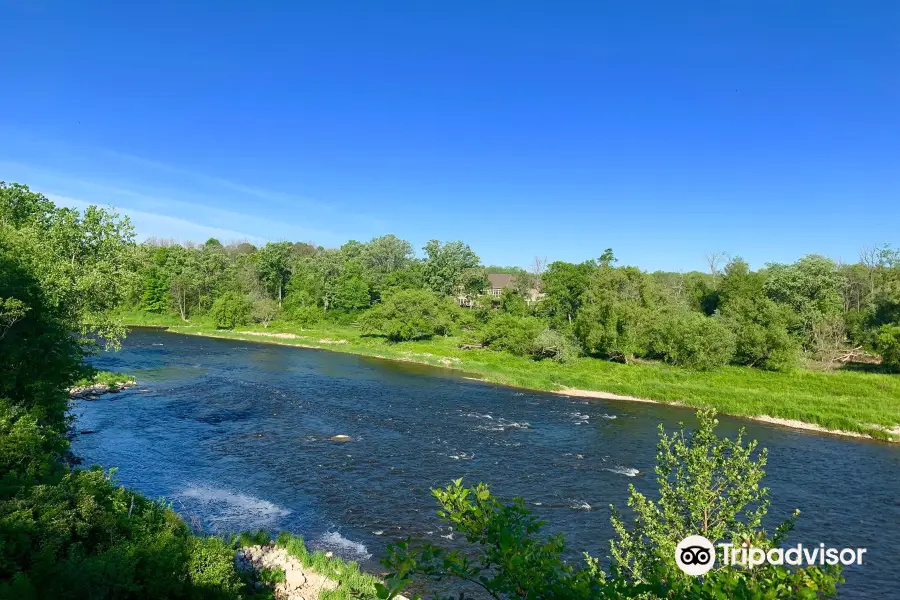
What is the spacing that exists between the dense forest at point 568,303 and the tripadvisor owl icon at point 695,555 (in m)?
35.3

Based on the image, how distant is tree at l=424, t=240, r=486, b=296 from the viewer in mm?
108312

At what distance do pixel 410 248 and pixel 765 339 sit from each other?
88756 mm

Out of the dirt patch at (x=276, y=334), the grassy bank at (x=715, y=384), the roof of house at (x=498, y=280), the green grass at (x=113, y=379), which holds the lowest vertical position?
the green grass at (x=113, y=379)

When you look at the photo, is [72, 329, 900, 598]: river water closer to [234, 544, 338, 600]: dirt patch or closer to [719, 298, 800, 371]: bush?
[234, 544, 338, 600]: dirt patch

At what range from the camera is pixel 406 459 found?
99.5ft

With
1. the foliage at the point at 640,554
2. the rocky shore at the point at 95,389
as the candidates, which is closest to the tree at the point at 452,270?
the rocky shore at the point at 95,389

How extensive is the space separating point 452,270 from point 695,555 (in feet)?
325

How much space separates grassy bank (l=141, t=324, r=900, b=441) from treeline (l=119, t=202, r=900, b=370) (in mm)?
3099

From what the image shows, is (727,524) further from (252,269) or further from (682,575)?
(252,269)

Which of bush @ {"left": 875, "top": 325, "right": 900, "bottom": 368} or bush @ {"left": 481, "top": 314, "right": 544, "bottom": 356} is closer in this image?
bush @ {"left": 875, "top": 325, "right": 900, "bottom": 368}

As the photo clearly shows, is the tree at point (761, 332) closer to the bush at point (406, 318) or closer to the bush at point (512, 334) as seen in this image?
the bush at point (512, 334)

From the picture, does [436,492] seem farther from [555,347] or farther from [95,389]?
[555,347]

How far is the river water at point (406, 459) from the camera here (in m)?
22.6

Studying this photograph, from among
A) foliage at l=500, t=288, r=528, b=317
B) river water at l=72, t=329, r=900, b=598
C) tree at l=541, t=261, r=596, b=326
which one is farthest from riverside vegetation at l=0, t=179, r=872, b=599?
A: foliage at l=500, t=288, r=528, b=317
